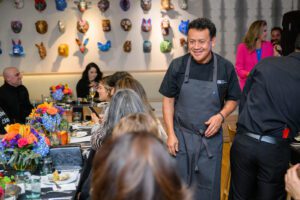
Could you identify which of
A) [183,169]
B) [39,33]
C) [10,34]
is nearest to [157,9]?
[39,33]

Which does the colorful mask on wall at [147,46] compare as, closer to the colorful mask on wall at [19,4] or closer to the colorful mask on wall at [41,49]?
the colorful mask on wall at [41,49]

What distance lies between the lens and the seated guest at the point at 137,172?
93 cm

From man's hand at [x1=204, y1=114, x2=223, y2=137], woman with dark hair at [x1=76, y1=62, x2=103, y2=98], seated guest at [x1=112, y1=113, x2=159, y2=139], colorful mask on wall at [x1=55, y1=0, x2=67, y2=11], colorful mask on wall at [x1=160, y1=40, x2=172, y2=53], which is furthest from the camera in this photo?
colorful mask on wall at [x1=160, y1=40, x2=172, y2=53]

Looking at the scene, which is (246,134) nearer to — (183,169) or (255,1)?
(183,169)

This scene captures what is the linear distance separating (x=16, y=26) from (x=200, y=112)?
4.21 meters

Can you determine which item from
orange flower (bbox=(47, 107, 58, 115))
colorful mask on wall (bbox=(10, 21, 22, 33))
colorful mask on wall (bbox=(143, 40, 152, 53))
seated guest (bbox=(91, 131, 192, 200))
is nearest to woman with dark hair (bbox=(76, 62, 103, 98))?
colorful mask on wall (bbox=(143, 40, 152, 53))

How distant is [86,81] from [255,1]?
3007 mm

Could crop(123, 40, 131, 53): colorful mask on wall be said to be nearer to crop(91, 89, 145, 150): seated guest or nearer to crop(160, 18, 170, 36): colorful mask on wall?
crop(160, 18, 170, 36): colorful mask on wall

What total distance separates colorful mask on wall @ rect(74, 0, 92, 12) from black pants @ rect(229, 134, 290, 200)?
3971 mm

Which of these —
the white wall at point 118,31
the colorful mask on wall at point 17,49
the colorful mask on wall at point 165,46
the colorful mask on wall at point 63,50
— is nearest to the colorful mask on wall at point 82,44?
the white wall at point 118,31

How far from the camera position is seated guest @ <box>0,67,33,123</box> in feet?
14.3

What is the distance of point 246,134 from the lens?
94.0 inches

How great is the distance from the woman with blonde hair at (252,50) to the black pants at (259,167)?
6.98 ft

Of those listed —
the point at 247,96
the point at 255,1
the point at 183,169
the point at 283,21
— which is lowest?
the point at 183,169
